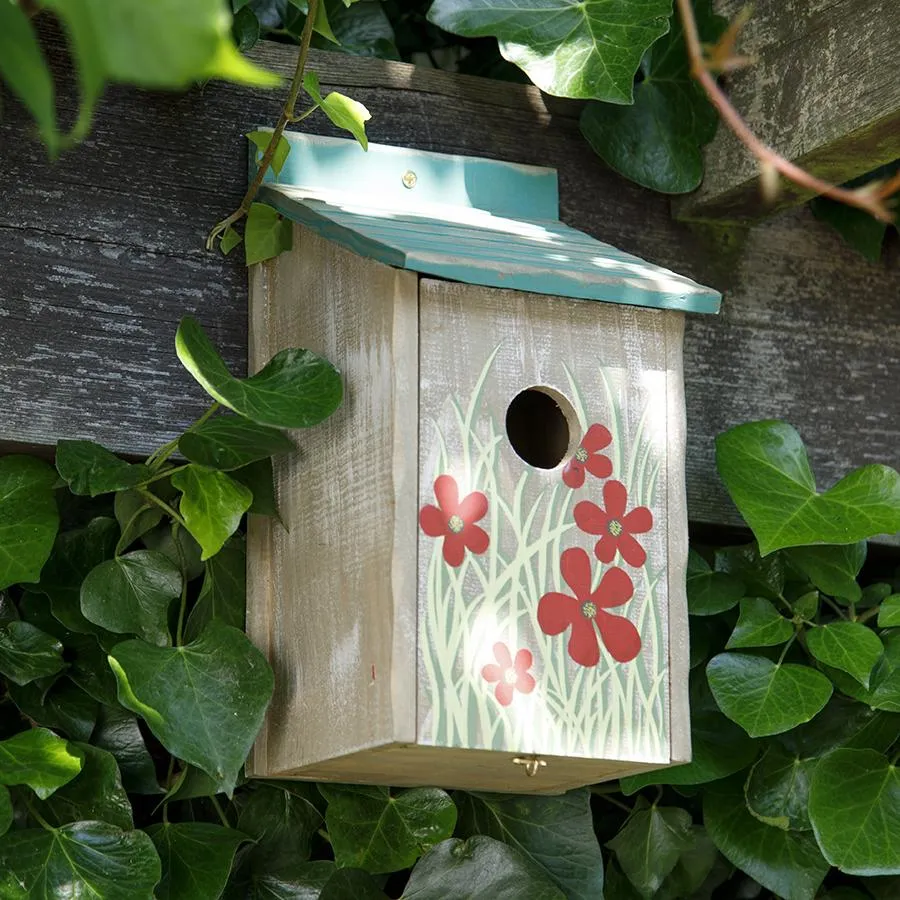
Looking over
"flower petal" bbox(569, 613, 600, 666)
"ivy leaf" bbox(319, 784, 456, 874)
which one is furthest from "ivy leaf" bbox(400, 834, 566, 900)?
"flower petal" bbox(569, 613, 600, 666)

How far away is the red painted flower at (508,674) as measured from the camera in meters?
1.06

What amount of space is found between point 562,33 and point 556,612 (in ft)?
1.80

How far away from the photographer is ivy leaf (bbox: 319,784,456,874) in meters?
1.29

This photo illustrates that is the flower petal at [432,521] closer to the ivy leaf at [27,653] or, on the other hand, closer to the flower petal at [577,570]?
the flower petal at [577,570]

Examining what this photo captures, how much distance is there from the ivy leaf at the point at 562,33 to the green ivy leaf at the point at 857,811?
631mm

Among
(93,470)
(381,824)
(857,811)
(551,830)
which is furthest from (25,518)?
(857,811)

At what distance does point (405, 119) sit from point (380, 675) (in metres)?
0.60

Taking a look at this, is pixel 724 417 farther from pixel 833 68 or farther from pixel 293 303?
pixel 293 303

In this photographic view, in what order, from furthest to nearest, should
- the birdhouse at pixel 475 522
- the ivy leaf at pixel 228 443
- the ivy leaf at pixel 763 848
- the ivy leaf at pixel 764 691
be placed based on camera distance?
the ivy leaf at pixel 763 848 → the ivy leaf at pixel 764 691 → the ivy leaf at pixel 228 443 → the birdhouse at pixel 475 522

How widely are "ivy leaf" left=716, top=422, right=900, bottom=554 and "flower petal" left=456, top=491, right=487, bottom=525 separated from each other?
0.30 m

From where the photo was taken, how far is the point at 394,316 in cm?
110

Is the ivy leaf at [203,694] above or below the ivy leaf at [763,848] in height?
above

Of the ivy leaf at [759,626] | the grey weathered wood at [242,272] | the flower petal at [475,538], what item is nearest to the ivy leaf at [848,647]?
the ivy leaf at [759,626]

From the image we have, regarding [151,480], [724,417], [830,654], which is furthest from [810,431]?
[151,480]
